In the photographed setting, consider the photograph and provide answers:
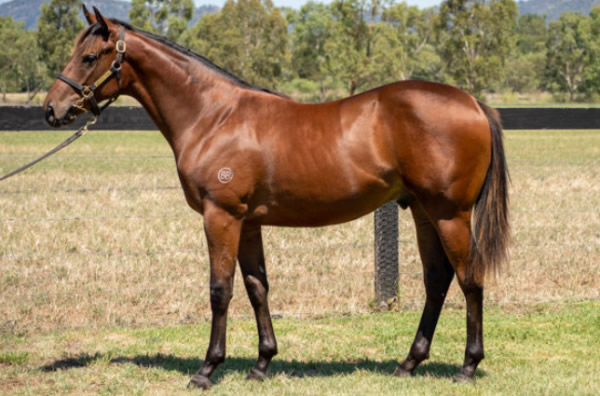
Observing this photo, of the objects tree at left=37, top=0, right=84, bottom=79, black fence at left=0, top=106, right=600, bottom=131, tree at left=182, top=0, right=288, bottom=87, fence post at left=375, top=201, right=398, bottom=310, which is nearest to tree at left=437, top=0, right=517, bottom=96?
tree at left=182, top=0, right=288, bottom=87

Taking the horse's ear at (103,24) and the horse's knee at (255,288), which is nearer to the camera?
the horse's ear at (103,24)

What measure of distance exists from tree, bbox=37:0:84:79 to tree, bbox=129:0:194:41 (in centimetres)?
513

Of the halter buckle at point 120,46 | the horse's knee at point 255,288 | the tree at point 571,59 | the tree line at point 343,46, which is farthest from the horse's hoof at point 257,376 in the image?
the tree at point 571,59

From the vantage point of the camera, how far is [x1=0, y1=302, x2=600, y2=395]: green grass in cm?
455

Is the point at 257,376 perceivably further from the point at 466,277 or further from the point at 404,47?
the point at 404,47

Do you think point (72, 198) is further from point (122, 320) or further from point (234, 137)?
point (234, 137)

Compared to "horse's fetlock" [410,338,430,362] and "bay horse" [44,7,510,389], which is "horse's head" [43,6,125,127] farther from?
"horse's fetlock" [410,338,430,362]

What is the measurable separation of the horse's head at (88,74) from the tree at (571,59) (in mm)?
75068

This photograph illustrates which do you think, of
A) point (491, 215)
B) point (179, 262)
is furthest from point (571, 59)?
point (491, 215)

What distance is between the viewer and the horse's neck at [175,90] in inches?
182

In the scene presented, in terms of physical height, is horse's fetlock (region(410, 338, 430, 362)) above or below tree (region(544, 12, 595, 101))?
above

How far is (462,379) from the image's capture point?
4.57 metres

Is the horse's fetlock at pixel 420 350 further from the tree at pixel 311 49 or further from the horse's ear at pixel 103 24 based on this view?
the tree at pixel 311 49

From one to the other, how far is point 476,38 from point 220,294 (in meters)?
50.9
